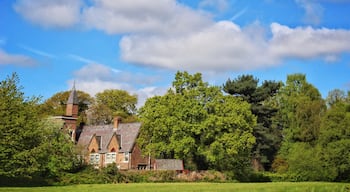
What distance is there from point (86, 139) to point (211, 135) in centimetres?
2551

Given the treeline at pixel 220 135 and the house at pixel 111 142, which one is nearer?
the treeline at pixel 220 135

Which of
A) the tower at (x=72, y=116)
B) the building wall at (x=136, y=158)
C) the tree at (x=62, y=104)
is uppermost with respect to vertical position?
the tree at (x=62, y=104)

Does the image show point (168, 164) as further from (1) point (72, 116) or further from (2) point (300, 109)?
(2) point (300, 109)

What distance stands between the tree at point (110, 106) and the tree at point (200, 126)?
29.3 m

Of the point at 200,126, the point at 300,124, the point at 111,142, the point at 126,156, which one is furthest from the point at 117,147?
the point at 300,124

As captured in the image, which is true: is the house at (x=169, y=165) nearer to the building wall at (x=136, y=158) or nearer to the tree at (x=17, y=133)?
the building wall at (x=136, y=158)

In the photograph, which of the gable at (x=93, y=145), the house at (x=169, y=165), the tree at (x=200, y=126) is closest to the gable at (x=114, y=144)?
the gable at (x=93, y=145)

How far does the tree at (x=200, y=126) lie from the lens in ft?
178

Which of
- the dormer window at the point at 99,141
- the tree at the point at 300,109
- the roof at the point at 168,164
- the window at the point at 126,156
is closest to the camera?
the roof at the point at 168,164

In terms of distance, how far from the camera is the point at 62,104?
8500 centimetres

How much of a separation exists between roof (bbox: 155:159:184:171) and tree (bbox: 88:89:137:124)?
106 feet

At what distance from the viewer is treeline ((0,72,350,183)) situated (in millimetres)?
35312

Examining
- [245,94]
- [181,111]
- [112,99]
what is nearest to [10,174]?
[181,111]

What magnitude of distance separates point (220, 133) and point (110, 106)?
1504 inches
